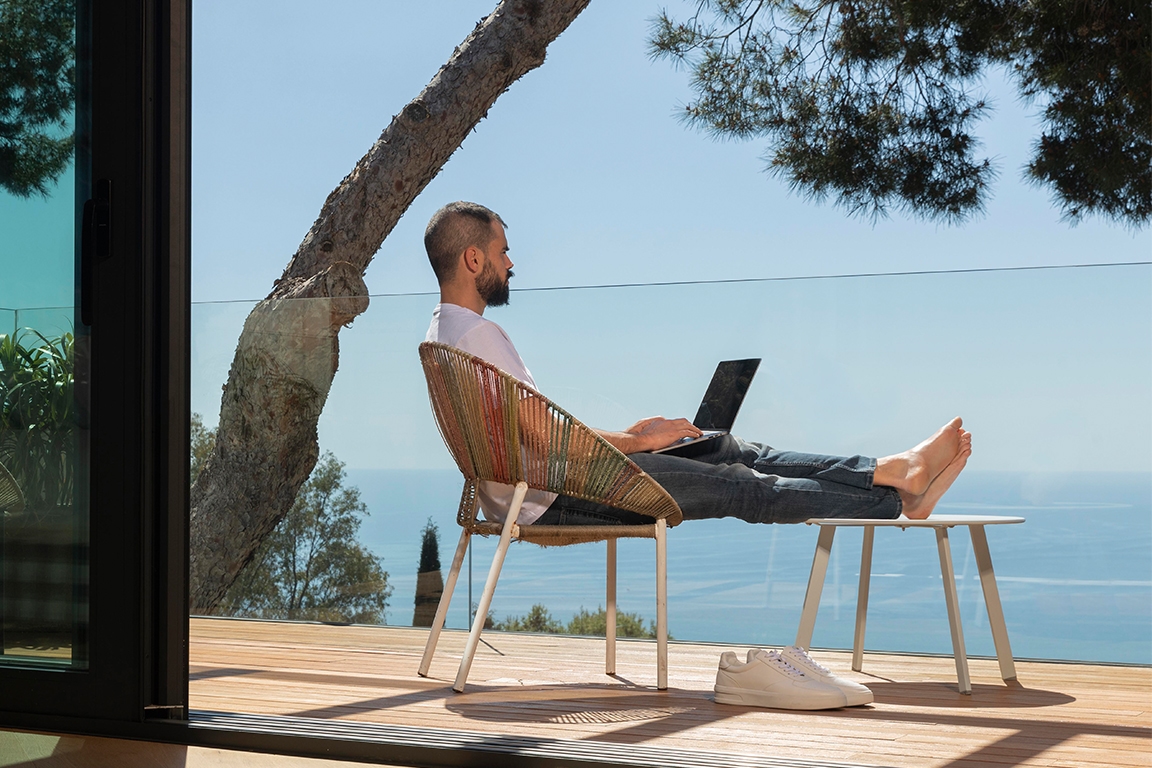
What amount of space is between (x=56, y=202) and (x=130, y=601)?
0.79 m

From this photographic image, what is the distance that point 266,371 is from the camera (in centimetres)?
372

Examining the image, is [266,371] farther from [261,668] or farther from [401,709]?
[401,709]

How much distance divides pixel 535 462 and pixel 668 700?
1.89ft

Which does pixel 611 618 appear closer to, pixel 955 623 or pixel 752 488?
pixel 752 488

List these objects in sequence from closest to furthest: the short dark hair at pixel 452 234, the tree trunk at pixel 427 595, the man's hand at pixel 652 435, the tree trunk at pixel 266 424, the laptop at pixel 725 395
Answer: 1. the man's hand at pixel 652 435
2. the laptop at pixel 725 395
3. the short dark hair at pixel 452 234
4. the tree trunk at pixel 427 595
5. the tree trunk at pixel 266 424

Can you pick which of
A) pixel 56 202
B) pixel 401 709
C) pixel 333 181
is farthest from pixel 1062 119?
pixel 333 181

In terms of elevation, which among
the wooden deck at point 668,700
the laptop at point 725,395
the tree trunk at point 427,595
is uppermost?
the laptop at point 725,395

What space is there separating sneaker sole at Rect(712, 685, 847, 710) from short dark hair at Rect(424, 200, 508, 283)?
1413 mm

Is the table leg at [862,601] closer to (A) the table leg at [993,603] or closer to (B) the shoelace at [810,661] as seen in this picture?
(A) the table leg at [993,603]

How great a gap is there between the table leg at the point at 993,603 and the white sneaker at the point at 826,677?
1.72 ft

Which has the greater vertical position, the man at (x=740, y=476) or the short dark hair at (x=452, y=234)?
the short dark hair at (x=452, y=234)

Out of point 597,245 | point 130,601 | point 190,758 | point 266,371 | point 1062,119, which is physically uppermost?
point 597,245

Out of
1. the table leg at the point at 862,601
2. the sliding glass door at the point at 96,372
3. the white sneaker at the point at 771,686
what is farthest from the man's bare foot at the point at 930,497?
the sliding glass door at the point at 96,372

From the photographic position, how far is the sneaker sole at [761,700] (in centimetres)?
229
